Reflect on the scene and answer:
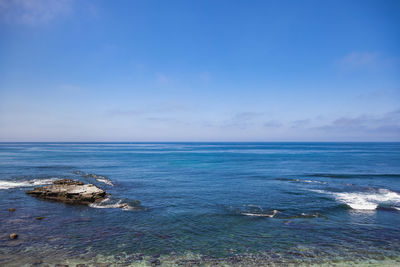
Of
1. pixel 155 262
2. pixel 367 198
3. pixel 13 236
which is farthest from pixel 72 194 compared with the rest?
pixel 367 198

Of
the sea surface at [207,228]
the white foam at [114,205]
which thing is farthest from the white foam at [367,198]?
the white foam at [114,205]

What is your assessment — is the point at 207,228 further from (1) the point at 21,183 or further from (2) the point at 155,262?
(1) the point at 21,183

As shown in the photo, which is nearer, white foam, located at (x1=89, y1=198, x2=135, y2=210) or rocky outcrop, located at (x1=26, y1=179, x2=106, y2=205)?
white foam, located at (x1=89, y1=198, x2=135, y2=210)

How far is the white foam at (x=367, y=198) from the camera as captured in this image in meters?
26.7

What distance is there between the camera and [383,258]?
15094mm

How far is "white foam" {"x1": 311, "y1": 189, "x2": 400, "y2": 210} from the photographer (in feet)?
87.7

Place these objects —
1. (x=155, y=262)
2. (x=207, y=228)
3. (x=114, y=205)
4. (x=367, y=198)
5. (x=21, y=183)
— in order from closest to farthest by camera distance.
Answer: (x=155, y=262) < (x=207, y=228) < (x=114, y=205) < (x=367, y=198) < (x=21, y=183)

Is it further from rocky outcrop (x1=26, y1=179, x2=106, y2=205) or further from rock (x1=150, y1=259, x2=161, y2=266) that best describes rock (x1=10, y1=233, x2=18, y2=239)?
rock (x1=150, y1=259, x2=161, y2=266)

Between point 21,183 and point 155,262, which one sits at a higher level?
point 21,183

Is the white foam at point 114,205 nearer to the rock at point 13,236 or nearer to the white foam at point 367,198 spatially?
the rock at point 13,236

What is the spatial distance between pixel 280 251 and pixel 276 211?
8979 millimetres

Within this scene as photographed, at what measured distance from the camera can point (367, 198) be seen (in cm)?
2992

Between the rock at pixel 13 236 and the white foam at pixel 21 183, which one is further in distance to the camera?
the white foam at pixel 21 183

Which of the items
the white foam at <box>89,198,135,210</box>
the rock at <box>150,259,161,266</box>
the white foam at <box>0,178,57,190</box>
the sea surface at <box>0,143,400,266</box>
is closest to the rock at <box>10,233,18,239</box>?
the sea surface at <box>0,143,400,266</box>
